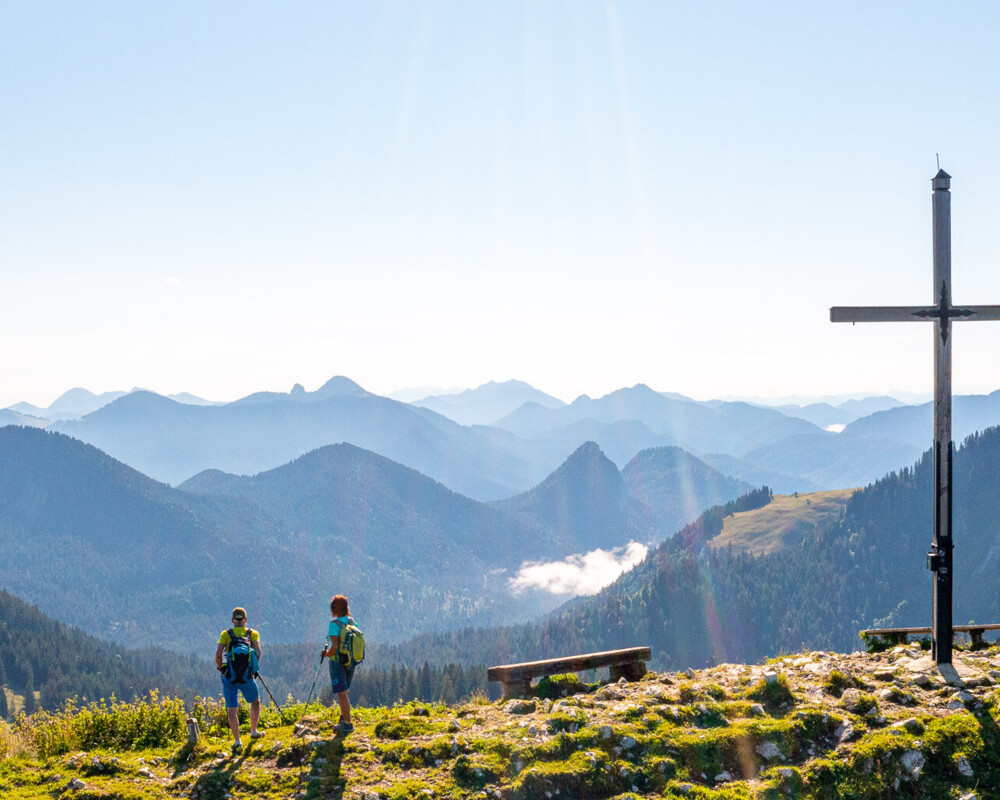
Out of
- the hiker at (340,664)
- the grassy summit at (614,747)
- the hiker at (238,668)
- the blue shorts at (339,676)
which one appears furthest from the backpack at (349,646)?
the hiker at (238,668)

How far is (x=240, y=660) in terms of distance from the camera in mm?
17062

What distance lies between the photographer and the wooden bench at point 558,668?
1688 centimetres

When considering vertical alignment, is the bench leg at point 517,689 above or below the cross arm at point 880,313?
below

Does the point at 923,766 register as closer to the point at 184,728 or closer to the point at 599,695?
the point at 599,695

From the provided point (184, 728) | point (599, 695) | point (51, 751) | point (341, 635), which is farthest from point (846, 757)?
point (51, 751)

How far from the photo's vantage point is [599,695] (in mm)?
15906

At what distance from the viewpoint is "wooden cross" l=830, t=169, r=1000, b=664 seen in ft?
52.6

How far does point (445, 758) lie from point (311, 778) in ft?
8.00

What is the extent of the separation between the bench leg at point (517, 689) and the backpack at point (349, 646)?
11.2 feet

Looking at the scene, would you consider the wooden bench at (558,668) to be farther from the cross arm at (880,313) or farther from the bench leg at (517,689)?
the cross arm at (880,313)

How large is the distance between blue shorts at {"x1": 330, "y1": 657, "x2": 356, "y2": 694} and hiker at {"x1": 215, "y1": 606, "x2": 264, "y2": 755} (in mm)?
1741

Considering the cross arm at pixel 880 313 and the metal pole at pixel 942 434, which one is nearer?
the metal pole at pixel 942 434

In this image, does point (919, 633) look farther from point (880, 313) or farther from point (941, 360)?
point (880, 313)

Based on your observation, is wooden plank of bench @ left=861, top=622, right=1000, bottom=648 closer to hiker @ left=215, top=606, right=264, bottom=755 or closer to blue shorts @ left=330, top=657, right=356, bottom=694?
blue shorts @ left=330, top=657, right=356, bottom=694
